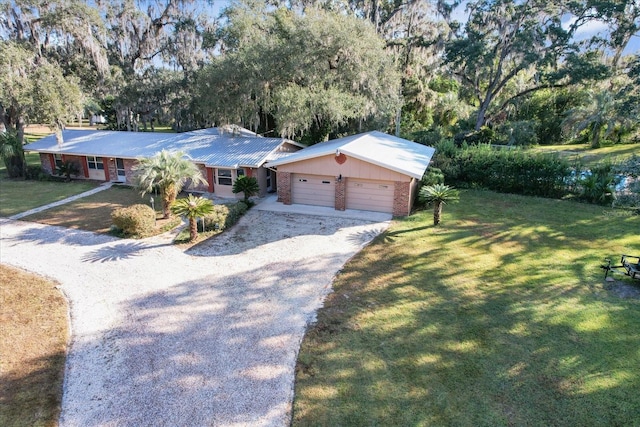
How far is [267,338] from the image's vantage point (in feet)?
25.3

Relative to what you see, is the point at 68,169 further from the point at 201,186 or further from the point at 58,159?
the point at 201,186

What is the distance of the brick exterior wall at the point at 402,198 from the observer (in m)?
15.0

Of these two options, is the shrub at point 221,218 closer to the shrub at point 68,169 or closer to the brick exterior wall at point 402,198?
the brick exterior wall at point 402,198

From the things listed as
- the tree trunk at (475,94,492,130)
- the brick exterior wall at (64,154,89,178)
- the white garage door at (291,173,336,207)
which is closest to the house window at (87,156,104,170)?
the brick exterior wall at (64,154,89,178)

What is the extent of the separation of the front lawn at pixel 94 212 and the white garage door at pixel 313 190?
5.30 m

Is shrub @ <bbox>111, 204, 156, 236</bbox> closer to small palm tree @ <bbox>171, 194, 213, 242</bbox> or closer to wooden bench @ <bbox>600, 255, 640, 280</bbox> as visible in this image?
small palm tree @ <bbox>171, 194, 213, 242</bbox>

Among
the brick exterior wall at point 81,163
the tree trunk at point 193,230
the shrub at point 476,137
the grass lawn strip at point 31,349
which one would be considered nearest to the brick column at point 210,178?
the tree trunk at point 193,230

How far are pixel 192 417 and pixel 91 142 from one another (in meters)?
22.4

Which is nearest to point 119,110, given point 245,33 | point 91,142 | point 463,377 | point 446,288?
point 91,142

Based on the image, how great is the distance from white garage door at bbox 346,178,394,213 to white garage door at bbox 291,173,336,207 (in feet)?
2.72

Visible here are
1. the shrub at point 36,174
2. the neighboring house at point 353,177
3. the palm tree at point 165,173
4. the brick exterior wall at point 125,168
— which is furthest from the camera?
the shrub at point 36,174

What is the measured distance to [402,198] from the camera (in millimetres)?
15156

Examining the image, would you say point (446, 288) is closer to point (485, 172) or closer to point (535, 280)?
point (535, 280)

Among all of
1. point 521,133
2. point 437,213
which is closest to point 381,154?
point 437,213
